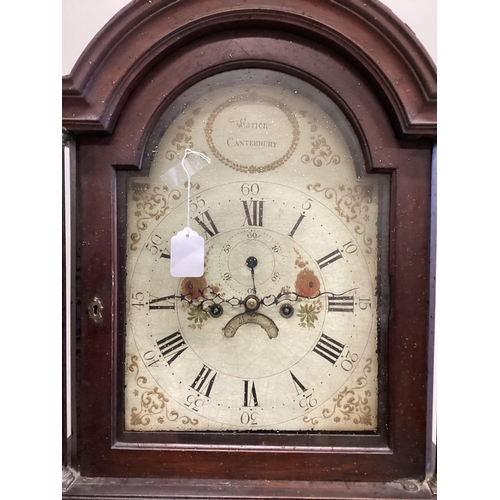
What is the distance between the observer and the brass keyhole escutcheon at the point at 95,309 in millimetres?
835

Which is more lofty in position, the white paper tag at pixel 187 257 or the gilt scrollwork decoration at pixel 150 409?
the white paper tag at pixel 187 257

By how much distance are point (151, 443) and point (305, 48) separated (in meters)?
0.88

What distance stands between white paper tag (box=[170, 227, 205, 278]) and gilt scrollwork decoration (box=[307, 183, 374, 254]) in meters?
0.27

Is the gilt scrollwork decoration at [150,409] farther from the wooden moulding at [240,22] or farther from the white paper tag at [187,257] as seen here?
the wooden moulding at [240,22]

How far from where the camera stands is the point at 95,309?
32.9 inches

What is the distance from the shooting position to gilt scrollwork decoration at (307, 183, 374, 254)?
2.82 ft

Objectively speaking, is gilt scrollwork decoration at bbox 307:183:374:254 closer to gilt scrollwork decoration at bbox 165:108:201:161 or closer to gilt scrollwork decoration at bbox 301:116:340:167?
gilt scrollwork decoration at bbox 301:116:340:167

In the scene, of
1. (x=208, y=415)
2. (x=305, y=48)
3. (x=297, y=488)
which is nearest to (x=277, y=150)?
(x=305, y=48)

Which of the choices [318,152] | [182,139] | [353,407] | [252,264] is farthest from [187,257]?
[353,407]

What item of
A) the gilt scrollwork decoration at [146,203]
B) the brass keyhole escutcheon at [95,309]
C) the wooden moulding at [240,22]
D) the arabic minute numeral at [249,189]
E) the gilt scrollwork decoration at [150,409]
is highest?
the wooden moulding at [240,22]

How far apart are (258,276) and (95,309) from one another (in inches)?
13.5

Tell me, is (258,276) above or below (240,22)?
below

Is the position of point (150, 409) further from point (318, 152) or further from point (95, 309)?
point (318, 152)

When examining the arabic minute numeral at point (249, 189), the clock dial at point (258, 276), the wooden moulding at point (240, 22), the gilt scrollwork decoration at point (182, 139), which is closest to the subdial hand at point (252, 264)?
the clock dial at point (258, 276)
